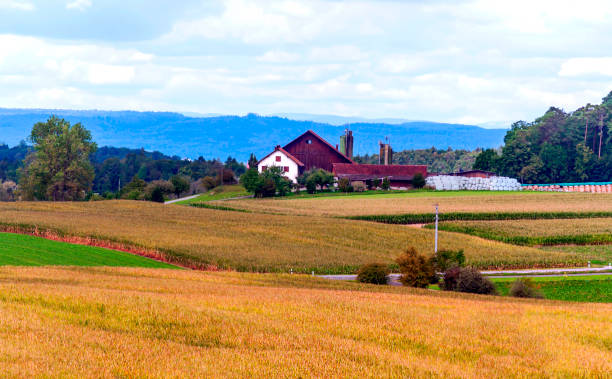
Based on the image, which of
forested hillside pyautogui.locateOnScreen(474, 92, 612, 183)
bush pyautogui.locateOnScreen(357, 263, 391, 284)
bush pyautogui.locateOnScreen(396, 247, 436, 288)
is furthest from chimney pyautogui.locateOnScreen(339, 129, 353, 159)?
bush pyautogui.locateOnScreen(357, 263, 391, 284)

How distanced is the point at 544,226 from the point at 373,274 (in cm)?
3469

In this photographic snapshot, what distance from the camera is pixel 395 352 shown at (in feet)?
45.4

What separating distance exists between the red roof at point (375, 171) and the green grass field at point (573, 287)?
3164 inches

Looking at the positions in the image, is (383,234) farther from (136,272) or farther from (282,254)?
(136,272)

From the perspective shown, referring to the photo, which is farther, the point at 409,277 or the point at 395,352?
the point at 409,277

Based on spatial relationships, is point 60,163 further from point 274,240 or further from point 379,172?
point 274,240

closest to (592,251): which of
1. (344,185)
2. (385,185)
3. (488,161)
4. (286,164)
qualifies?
(344,185)

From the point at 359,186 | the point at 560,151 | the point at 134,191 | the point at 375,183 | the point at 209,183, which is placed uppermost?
the point at 560,151

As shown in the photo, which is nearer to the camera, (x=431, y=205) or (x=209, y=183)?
(x=431, y=205)

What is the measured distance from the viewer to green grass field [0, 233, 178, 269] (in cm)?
3400

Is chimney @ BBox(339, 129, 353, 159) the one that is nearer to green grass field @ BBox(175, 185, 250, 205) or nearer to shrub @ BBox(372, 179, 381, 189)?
shrub @ BBox(372, 179, 381, 189)

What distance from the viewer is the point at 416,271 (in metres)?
37.2

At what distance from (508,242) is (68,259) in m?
39.5

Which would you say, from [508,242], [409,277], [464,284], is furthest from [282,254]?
[508,242]
